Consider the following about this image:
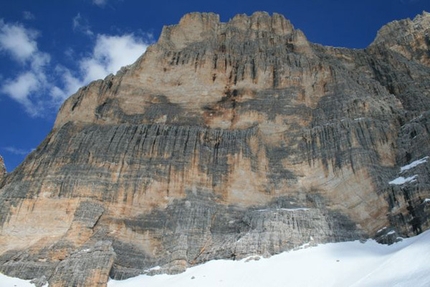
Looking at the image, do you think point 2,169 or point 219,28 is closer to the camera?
point 2,169

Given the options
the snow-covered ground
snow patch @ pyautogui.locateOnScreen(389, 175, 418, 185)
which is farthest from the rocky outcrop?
snow patch @ pyautogui.locateOnScreen(389, 175, 418, 185)

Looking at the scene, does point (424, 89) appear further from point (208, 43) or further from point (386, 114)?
point (208, 43)

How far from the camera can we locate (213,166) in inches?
1783

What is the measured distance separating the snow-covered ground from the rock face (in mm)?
1197

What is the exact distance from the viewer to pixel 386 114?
153 ft

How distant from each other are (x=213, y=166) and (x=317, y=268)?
1548 centimetres

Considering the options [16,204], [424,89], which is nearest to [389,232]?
[424,89]

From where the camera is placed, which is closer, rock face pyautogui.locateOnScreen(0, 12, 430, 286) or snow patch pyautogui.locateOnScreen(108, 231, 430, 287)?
snow patch pyautogui.locateOnScreen(108, 231, 430, 287)

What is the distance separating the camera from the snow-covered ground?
29.8 m

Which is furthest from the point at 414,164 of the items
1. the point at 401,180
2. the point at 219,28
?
the point at 219,28

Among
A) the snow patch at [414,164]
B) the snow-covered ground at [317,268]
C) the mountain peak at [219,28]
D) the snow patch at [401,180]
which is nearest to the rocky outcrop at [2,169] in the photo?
the snow-covered ground at [317,268]

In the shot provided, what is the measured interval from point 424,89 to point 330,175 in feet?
70.5

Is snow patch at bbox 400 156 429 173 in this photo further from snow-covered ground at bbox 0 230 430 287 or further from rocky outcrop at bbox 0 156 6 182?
rocky outcrop at bbox 0 156 6 182

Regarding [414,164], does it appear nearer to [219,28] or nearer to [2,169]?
[219,28]
